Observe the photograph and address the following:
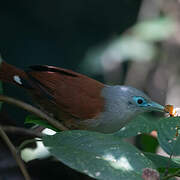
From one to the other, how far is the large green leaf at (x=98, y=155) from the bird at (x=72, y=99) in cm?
122

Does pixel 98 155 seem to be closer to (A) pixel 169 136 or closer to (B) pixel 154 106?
(A) pixel 169 136

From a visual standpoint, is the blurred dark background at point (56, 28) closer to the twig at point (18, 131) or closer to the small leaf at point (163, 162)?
the twig at point (18, 131)

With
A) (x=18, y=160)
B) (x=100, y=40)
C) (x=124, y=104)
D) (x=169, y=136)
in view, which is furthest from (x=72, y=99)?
(x=100, y=40)

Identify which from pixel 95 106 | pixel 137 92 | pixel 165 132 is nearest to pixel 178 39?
pixel 137 92

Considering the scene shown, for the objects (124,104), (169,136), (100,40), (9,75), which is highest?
(169,136)

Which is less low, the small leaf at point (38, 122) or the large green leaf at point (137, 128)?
the large green leaf at point (137, 128)

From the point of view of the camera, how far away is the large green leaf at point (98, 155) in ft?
3.99

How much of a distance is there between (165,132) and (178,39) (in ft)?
12.0

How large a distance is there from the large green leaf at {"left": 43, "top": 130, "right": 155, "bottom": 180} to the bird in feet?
3.99

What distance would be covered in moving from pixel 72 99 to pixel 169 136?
1196 mm

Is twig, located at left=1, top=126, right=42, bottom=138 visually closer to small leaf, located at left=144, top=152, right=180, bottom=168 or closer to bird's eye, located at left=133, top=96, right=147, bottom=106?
small leaf, located at left=144, top=152, right=180, bottom=168

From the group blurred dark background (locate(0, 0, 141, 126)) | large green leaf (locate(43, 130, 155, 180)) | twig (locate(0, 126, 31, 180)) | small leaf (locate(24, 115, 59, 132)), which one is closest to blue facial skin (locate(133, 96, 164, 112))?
small leaf (locate(24, 115, 59, 132))

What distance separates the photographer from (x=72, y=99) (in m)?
2.68

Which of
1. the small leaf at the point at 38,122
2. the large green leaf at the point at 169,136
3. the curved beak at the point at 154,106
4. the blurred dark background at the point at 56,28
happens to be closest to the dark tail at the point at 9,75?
the small leaf at the point at 38,122
